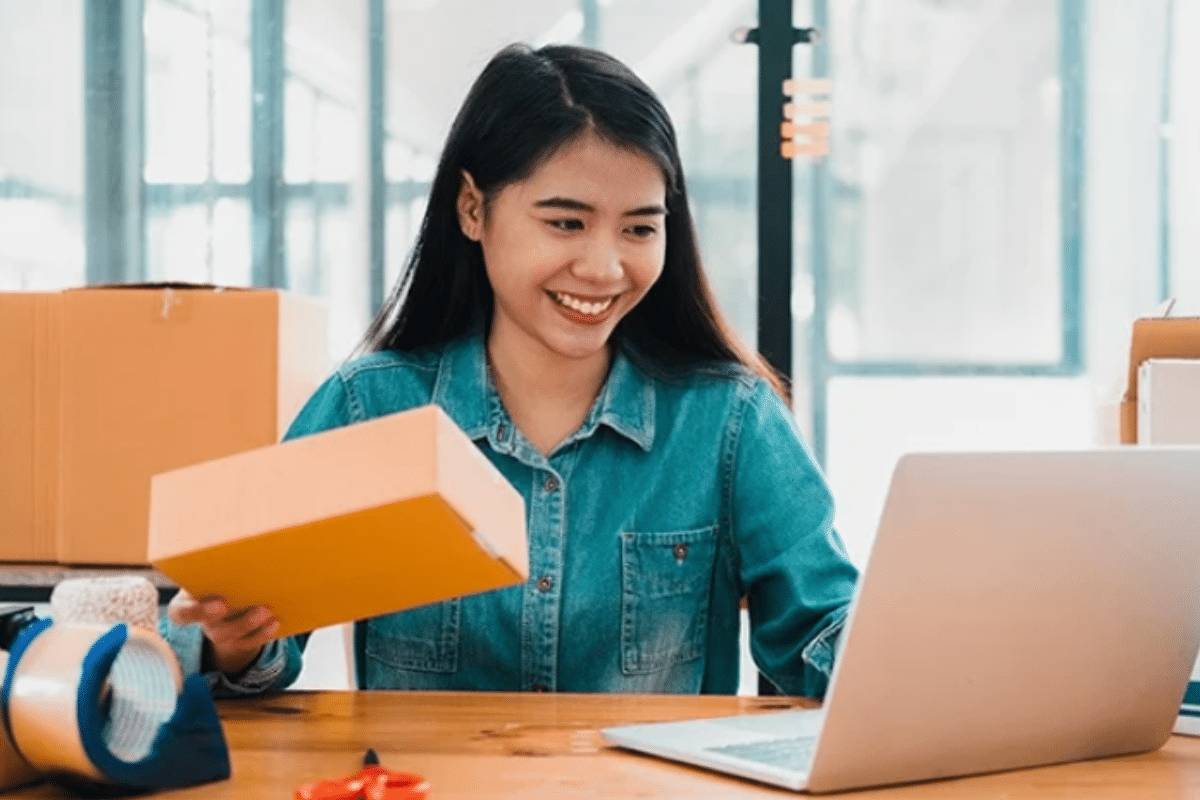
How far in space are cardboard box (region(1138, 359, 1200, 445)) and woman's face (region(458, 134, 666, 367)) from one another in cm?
59

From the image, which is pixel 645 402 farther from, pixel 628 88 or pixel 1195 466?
pixel 1195 466

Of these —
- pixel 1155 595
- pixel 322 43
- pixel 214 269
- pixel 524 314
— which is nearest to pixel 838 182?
pixel 322 43

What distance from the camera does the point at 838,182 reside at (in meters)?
2.81

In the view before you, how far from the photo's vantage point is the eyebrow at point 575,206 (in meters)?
1.54

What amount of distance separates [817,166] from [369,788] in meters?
2.07

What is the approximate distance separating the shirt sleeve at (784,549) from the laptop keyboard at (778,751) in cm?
29

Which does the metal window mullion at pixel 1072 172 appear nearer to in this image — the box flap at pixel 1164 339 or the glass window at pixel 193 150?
the box flap at pixel 1164 339

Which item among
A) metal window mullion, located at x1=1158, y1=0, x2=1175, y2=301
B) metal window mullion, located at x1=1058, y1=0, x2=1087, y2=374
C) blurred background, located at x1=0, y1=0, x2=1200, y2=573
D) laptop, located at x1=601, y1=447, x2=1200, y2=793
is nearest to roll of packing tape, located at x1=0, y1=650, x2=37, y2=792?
laptop, located at x1=601, y1=447, x2=1200, y2=793

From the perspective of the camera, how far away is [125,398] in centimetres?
216

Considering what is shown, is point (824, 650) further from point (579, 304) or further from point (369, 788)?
point (369, 788)

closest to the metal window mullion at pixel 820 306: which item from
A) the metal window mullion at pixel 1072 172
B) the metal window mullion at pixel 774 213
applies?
the metal window mullion at pixel 774 213

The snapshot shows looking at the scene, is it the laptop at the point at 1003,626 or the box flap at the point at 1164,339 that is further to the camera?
the box flap at the point at 1164,339

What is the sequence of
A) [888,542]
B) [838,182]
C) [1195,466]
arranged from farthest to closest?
[838,182] → [1195,466] → [888,542]

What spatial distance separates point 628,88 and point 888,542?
794 millimetres
